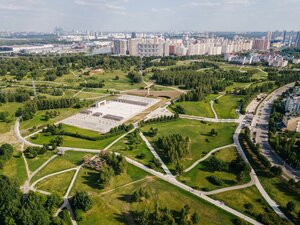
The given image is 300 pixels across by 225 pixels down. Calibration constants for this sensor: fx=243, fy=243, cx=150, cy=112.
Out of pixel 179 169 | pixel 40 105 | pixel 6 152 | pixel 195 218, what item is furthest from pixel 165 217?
pixel 40 105

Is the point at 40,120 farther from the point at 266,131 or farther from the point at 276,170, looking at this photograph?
the point at 266,131

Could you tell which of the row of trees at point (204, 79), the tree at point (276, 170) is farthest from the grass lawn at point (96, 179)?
the row of trees at point (204, 79)

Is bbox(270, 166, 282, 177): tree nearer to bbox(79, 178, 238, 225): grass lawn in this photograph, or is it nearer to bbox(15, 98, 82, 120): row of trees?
bbox(79, 178, 238, 225): grass lawn

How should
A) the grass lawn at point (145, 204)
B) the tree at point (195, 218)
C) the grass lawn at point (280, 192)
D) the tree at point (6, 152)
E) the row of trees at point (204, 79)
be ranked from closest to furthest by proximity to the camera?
the tree at point (195, 218), the grass lawn at point (145, 204), the grass lawn at point (280, 192), the tree at point (6, 152), the row of trees at point (204, 79)

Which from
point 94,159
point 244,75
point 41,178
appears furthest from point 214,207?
point 244,75

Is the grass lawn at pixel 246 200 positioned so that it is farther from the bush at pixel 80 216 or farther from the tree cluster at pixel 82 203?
the bush at pixel 80 216

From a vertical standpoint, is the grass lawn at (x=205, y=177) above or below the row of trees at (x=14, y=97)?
below

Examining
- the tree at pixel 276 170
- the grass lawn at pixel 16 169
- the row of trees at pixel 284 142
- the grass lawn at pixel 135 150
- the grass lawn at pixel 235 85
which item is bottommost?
the grass lawn at pixel 16 169
